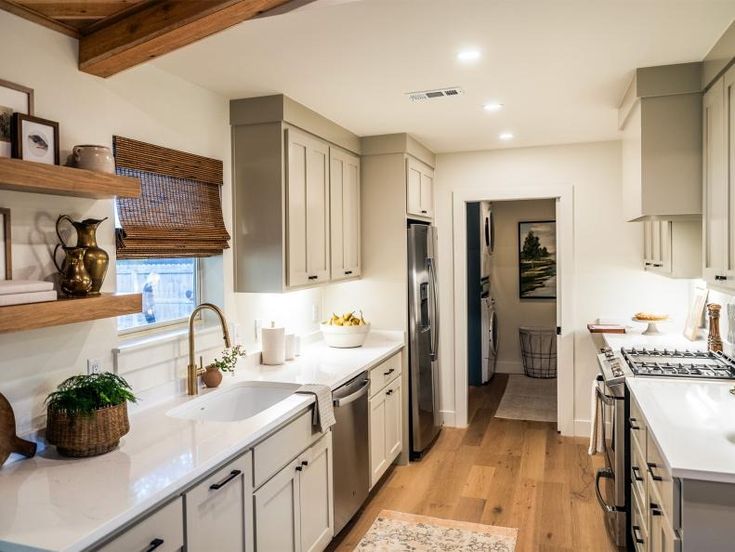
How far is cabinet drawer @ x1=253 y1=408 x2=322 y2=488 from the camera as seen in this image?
87.7 inches

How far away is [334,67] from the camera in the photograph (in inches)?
107

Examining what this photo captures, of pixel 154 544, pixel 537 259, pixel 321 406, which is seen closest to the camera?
pixel 154 544

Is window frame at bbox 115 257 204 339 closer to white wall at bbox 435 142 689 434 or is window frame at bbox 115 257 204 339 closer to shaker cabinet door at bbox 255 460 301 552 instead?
shaker cabinet door at bbox 255 460 301 552

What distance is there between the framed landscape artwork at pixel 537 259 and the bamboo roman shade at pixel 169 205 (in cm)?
478

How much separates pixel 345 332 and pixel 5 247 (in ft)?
7.50

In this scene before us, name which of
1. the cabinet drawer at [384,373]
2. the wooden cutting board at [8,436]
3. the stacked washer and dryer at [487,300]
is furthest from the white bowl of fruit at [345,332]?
the stacked washer and dryer at [487,300]

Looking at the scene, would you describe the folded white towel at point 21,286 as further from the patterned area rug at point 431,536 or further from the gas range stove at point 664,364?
the gas range stove at point 664,364

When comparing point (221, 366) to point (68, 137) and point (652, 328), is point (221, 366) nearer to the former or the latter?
point (68, 137)

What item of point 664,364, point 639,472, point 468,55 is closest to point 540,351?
point 664,364

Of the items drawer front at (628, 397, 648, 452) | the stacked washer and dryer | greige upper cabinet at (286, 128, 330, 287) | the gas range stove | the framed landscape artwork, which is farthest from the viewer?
the framed landscape artwork

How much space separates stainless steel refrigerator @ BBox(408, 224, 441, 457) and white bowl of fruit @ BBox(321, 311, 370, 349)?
492 millimetres

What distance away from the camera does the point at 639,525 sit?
8.50 feet

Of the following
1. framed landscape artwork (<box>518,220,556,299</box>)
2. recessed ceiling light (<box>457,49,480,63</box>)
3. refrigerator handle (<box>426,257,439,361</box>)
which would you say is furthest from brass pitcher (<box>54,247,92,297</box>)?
framed landscape artwork (<box>518,220,556,299</box>)

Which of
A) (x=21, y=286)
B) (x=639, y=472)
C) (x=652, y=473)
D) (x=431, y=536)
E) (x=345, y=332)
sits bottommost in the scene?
(x=431, y=536)
